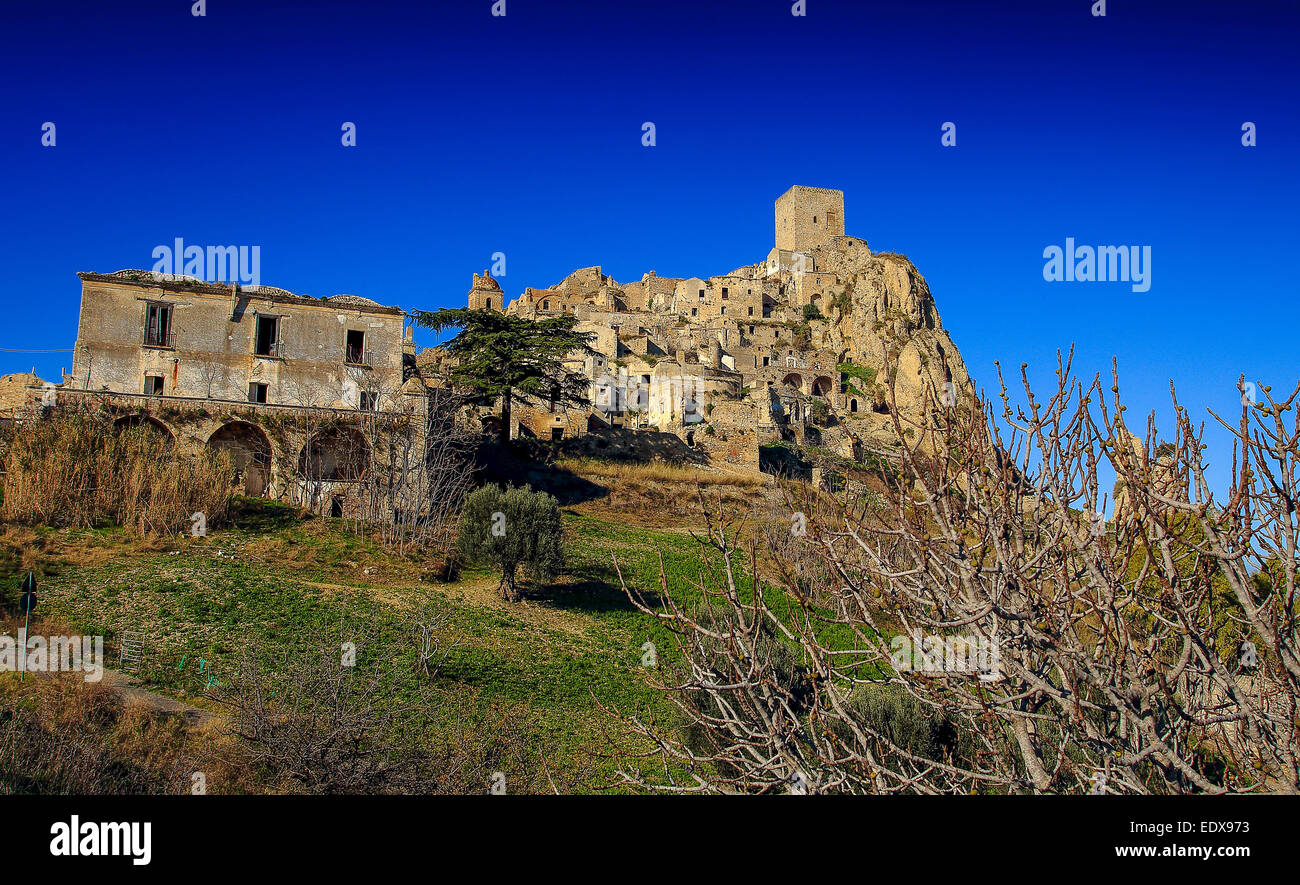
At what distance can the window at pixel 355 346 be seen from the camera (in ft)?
90.8

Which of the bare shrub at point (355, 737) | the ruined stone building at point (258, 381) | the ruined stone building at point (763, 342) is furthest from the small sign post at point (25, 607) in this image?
the ruined stone building at point (763, 342)

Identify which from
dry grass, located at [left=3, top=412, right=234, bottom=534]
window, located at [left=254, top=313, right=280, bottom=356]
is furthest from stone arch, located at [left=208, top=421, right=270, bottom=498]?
dry grass, located at [left=3, top=412, right=234, bottom=534]

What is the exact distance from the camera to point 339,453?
2581 cm

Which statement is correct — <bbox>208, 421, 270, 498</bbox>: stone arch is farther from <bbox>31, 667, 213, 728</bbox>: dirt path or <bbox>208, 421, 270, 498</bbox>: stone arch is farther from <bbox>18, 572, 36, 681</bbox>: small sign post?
<bbox>31, 667, 213, 728</bbox>: dirt path

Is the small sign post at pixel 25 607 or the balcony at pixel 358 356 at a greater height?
the balcony at pixel 358 356

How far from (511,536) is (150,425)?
11.3m

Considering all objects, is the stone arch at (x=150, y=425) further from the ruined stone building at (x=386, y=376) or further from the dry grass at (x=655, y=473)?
the dry grass at (x=655, y=473)

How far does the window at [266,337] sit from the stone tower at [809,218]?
71977 millimetres

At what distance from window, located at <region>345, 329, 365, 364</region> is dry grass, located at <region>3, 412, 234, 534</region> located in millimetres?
7379

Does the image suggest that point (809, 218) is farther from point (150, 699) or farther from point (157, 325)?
point (150, 699)

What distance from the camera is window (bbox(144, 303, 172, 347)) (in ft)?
85.1

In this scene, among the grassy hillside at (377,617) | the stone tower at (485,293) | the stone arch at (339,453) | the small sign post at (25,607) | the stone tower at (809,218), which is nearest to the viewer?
the small sign post at (25,607)

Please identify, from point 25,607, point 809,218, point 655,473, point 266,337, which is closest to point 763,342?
point 809,218
